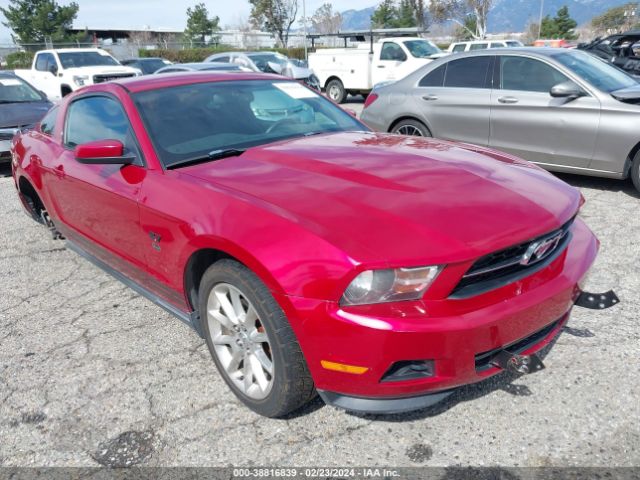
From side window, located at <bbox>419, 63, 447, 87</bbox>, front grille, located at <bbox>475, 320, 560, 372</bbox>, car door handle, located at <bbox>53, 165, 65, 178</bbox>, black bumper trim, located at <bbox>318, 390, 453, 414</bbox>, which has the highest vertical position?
side window, located at <bbox>419, 63, 447, 87</bbox>

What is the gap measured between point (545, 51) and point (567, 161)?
1333 millimetres

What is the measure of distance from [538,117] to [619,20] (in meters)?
56.1

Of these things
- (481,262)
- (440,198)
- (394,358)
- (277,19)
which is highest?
(277,19)

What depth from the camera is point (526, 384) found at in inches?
104

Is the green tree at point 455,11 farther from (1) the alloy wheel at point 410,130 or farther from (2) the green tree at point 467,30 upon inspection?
(1) the alloy wheel at point 410,130

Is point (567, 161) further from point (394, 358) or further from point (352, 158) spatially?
point (394, 358)

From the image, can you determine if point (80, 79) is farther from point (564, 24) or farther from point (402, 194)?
point (564, 24)

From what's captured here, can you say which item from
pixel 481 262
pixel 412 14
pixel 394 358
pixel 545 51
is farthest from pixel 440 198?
pixel 412 14

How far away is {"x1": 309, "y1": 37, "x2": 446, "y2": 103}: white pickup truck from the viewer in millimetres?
14570

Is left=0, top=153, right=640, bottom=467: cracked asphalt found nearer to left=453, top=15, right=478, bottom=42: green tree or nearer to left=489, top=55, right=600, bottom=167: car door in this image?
left=489, top=55, right=600, bottom=167: car door

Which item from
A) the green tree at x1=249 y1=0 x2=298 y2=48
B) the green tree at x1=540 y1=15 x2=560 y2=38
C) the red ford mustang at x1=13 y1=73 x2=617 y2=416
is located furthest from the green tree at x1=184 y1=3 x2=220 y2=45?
the red ford mustang at x1=13 y1=73 x2=617 y2=416

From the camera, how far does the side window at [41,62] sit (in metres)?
15.0

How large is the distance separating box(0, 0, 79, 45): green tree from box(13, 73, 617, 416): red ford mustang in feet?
157

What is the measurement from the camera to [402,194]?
2357mm
